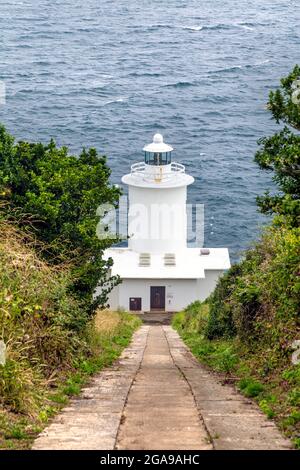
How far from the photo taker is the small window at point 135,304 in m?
54.3

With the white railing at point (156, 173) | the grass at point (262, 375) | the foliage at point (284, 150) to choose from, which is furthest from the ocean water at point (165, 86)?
the foliage at point (284, 150)

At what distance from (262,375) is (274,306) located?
2625 millimetres

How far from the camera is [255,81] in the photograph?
136250 millimetres

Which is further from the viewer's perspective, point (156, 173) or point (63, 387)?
point (156, 173)

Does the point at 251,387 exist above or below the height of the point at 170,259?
above

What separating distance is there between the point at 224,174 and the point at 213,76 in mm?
48739

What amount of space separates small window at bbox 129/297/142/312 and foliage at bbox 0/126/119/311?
72.6ft

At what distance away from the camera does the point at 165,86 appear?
138625 millimetres

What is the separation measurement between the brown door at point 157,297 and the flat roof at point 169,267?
720 millimetres

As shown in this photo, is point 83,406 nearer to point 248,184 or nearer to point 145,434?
point 145,434

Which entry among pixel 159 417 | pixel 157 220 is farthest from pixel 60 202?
pixel 157 220

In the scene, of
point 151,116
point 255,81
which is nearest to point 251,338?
point 151,116

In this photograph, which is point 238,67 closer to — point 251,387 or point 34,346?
point 251,387

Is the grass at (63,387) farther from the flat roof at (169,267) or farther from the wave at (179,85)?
the wave at (179,85)
